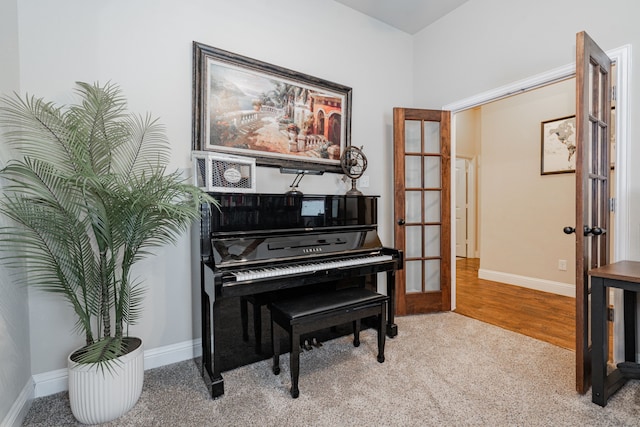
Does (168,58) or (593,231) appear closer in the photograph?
(593,231)

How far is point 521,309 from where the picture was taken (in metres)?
3.16

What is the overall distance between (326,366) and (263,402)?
20.0 inches

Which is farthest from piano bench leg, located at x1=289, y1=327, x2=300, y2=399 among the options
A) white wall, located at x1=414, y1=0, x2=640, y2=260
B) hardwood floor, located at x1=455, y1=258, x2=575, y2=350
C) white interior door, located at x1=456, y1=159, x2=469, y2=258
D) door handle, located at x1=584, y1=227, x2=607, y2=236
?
white interior door, located at x1=456, y1=159, x2=469, y2=258

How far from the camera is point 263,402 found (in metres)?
1.68

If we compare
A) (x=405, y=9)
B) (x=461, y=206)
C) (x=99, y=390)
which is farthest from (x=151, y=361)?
(x=461, y=206)

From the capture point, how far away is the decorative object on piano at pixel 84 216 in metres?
1.47

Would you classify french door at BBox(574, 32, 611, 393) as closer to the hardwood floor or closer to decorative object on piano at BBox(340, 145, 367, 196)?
the hardwood floor

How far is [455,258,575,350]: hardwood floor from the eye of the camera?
2596 mm

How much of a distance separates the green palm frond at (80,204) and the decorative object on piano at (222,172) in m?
0.19

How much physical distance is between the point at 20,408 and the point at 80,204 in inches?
41.5

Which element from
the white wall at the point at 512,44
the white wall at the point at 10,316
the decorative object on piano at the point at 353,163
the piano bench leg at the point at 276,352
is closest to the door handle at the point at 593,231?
the white wall at the point at 512,44

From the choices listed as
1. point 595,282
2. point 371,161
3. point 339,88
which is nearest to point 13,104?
point 339,88

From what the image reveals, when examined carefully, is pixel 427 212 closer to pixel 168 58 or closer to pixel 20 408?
pixel 168 58

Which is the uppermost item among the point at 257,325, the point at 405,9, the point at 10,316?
the point at 405,9
